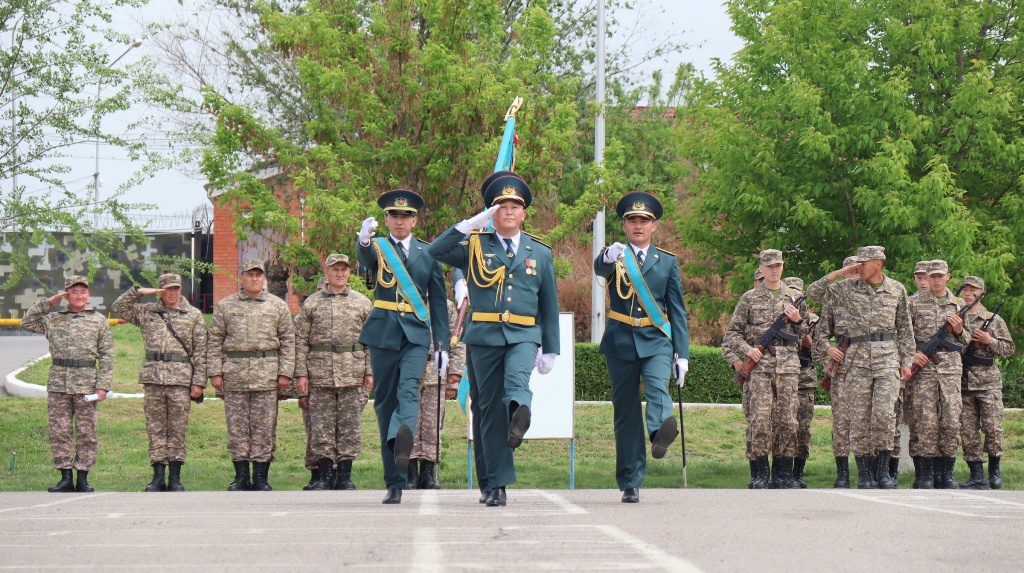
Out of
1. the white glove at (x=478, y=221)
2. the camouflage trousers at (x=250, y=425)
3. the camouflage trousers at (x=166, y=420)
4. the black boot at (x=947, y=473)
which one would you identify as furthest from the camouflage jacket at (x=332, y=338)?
the black boot at (x=947, y=473)

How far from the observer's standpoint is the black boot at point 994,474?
1399 cm

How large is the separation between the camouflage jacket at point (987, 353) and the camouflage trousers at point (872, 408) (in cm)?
137

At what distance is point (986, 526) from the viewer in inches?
315

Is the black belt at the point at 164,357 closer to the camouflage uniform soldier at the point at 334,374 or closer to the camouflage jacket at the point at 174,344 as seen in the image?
the camouflage jacket at the point at 174,344

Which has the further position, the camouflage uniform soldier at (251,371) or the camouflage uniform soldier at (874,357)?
the camouflage uniform soldier at (251,371)

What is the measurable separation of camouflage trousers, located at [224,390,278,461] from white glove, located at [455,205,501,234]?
4676 mm

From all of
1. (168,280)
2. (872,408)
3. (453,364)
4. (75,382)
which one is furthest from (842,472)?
(75,382)

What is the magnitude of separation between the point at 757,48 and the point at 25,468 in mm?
9889

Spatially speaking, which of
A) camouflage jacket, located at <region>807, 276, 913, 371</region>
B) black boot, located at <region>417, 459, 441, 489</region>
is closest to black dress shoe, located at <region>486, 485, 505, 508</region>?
black boot, located at <region>417, 459, 441, 489</region>

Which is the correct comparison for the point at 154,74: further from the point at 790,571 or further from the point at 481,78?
the point at 790,571

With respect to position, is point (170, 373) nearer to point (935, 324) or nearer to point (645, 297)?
point (645, 297)

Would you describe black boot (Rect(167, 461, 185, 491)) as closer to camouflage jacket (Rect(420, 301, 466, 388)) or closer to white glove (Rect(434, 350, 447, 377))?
camouflage jacket (Rect(420, 301, 466, 388))

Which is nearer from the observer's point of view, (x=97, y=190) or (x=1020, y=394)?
(x=97, y=190)

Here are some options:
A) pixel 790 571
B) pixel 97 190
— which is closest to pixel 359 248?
pixel 790 571
